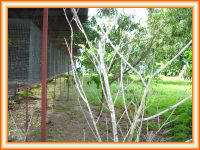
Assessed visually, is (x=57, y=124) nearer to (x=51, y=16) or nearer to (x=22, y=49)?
(x=51, y=16)

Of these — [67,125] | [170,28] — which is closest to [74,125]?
[67,125]

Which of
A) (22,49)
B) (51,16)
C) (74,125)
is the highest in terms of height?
(51,16)

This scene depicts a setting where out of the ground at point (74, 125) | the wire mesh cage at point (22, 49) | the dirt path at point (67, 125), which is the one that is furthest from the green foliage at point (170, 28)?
the wire mesh cage at point (22, 49)

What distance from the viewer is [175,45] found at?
4.56 metres

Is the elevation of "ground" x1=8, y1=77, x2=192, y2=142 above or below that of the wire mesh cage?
below

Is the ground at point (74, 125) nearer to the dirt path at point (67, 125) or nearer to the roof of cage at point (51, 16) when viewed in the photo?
the dirt path at point (67, 125)

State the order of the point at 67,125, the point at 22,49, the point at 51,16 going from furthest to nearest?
the point at 22,49
the point at 51,16
the point at 67,125

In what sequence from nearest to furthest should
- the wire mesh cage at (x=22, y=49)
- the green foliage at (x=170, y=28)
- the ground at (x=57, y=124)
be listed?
1. the ground at (x=57, y=124)
2. the green foliage at (x=170, y=28)
3. the wire mesh cage at (x=22, y=49)

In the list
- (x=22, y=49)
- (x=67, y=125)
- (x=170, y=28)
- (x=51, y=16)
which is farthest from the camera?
(x=22, y=49)

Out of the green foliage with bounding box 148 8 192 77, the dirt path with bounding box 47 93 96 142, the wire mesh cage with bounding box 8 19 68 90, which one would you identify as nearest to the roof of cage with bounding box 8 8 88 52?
the wire mesh cage with bounding box 8 19 68 90

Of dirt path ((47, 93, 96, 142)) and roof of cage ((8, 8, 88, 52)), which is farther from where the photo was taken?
roof of cage ((8, 8, 88, 52))

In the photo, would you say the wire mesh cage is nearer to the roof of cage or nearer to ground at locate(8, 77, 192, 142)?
the roof of cage

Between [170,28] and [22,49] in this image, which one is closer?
[170,28]

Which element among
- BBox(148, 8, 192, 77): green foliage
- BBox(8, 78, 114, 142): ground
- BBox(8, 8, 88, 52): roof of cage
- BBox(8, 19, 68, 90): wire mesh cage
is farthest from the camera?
BBox(8, 19, 68, 90): wire mesh cage
